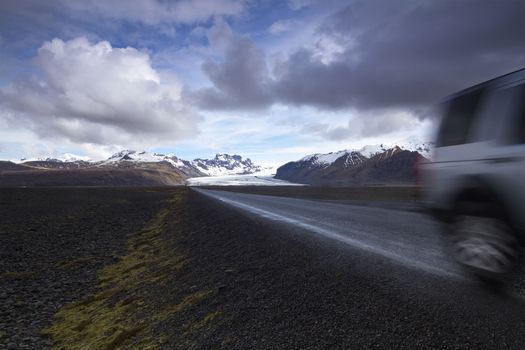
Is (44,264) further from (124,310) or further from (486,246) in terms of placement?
(486,246)

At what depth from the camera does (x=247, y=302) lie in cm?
522

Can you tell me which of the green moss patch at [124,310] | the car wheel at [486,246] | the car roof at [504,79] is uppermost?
the car roof at [504,79]

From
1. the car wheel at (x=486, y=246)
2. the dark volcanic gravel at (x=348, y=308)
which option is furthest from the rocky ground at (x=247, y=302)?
the car wheel at (x=486, y=246)

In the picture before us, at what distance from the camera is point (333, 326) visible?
155 inches

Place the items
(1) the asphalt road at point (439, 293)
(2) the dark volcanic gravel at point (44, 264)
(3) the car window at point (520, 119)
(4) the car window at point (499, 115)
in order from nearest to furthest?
1. (1) the asphalt road at point (439, 293)
2. (3) the car window at point (520, 119)
3. (4) the car window at point (499, 115)
4. (2) the dark volcanic gravel at point (44, 264)

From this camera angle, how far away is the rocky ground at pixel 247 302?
3705 millimetres

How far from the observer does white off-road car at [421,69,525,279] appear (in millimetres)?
4395

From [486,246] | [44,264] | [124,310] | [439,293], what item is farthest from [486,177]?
[44,264]

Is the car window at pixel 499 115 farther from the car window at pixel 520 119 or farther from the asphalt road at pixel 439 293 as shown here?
the asphalt road at pixel 439 293

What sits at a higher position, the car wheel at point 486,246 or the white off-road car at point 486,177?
the white off-road car at point 486,177

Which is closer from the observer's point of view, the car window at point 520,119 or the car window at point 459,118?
the car window at point 520,119

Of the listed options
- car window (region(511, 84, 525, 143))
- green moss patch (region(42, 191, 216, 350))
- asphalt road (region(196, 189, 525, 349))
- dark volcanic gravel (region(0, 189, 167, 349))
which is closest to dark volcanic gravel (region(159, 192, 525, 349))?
asphalt road (region(196, 189, 525, 349))

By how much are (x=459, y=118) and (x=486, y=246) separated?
2232mm

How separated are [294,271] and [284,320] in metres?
2.01
